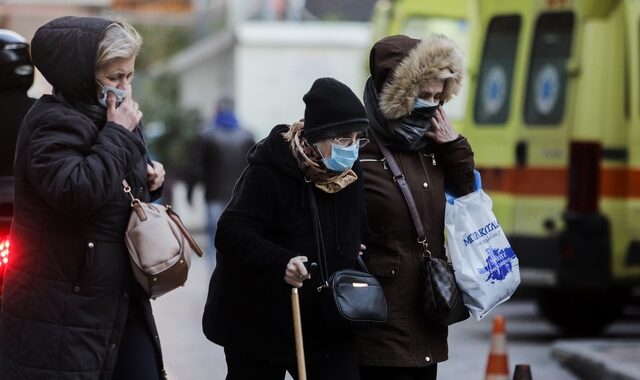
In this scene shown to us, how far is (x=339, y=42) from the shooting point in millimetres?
31094

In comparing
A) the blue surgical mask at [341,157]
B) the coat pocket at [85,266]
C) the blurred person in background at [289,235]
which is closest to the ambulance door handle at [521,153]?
the blurred person in background at [289,235]

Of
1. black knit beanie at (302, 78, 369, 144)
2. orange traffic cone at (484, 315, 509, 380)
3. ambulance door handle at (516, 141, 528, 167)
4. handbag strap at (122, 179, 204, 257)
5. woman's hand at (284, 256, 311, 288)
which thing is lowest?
orange traffic cone at (484, 315, 509, 380)

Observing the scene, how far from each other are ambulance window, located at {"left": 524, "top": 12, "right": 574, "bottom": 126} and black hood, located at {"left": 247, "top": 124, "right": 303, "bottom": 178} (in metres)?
6.69

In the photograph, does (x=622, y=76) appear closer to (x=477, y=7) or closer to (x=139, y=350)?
(x=477, y=7)

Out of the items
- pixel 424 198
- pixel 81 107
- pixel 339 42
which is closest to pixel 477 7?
pixel 424 198

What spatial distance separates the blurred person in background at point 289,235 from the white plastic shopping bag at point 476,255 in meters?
0.46

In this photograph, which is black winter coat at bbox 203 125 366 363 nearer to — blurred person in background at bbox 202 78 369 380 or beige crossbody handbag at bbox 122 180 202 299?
blurred person in background at bbox 202 78 369 380

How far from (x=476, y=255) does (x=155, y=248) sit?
1.34 metres

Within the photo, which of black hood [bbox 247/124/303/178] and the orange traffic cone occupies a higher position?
black hood [bbox 247/124/303/178]

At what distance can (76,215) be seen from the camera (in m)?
4.49

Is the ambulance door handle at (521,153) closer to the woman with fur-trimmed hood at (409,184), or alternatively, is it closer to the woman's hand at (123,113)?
the woman with fur-trimmed hood at (409,184)

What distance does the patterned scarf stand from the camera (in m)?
5.05

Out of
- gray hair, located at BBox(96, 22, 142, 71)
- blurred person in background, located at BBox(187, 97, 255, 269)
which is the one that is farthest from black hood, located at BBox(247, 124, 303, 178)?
blurred person in background, located at BBox(187, 97, 255, 269)

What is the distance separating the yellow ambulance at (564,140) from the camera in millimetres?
11000
